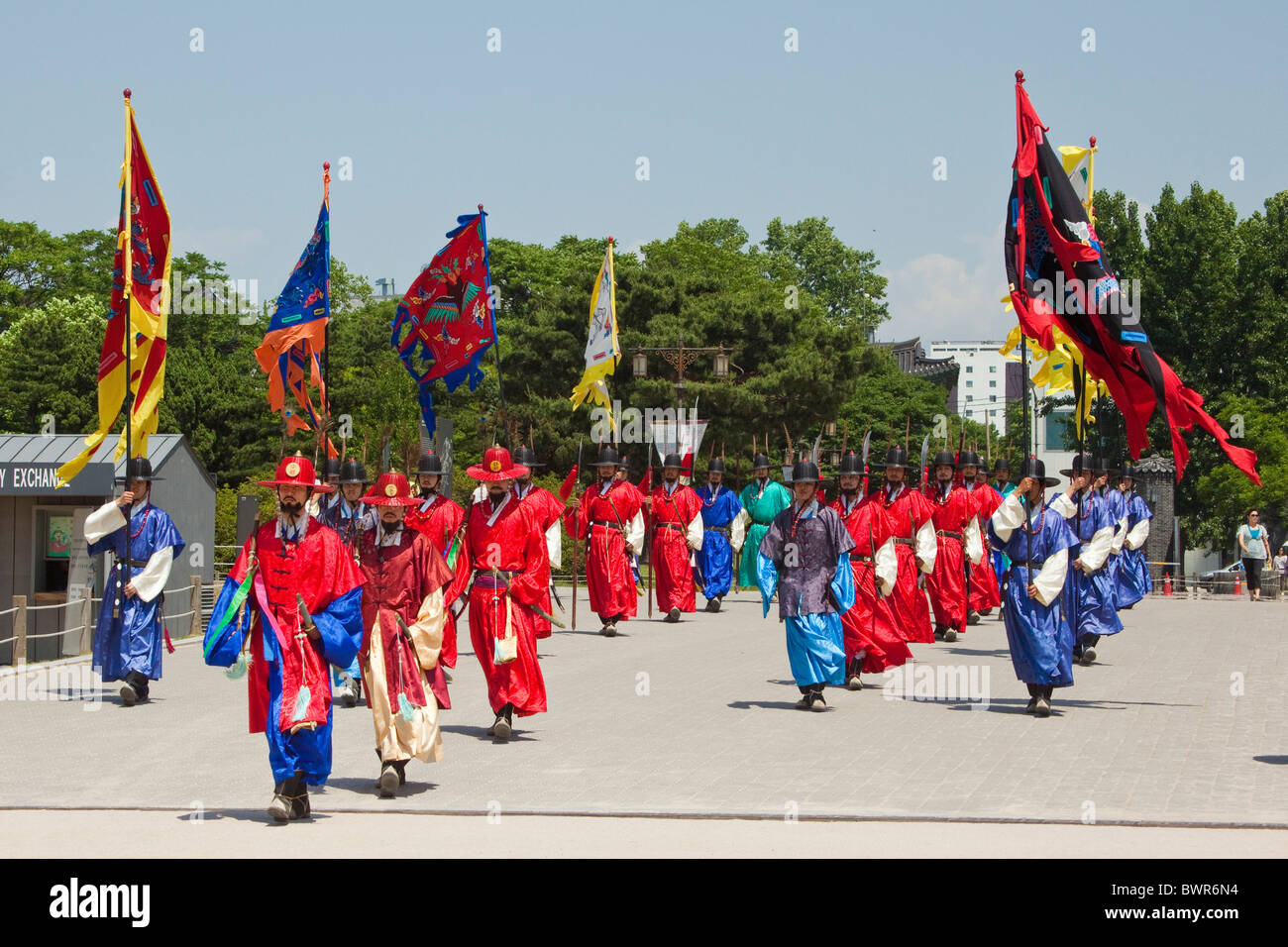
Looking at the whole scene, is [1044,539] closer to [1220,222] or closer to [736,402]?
[736,402]

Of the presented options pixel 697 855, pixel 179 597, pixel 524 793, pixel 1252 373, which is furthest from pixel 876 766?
pixel 1252 373

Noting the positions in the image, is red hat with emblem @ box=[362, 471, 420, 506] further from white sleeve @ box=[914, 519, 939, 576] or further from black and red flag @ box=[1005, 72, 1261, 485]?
white sleeve @ box=[914, 519, 939, 576]

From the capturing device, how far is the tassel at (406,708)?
819cm

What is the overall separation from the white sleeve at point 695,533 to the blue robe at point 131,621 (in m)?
9.56

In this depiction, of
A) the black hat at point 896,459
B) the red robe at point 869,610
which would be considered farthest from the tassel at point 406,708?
the black hat at point 896,459

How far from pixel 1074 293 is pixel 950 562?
6.06m

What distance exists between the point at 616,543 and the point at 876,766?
34.0 feet

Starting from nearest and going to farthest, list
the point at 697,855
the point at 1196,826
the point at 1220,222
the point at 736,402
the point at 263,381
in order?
1. the point at 697,855
2. the point at 1196,826
3. the point at 736,402
4. the point at 1220,222
5. the point at 263,381

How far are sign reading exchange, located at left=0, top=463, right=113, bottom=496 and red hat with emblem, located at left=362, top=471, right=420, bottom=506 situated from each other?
41.8 ft

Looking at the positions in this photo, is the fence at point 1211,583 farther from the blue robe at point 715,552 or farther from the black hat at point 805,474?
the black hat at point 805,474

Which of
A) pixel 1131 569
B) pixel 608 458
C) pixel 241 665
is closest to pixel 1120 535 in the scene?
pixel 1131 569

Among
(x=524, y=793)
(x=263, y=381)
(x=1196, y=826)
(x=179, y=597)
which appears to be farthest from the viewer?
(x=263, y=381)

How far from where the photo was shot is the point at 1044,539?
11516 mm

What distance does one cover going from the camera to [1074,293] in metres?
12.2
